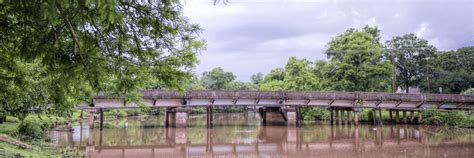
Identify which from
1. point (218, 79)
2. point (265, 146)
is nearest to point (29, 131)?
point (265, 146)

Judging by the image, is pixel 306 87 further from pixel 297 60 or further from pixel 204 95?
pixel 204 95

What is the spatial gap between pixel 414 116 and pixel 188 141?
24691 millimetres

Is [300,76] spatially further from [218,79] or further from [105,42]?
[105,42]

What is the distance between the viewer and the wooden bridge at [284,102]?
29984 millimetres

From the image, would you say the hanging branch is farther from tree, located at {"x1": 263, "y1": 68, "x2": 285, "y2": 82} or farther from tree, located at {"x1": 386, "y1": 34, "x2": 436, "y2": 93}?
tree, located at {"x1": 263, "y1": 68, "x2": 285, "y2": 82}

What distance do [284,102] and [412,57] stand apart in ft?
107

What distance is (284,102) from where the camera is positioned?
1334 inches

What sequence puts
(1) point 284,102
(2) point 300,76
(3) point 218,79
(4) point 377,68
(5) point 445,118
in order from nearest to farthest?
(1) point 284,102
(5) point 445,118
(4) point 377,68
(2) point 300,76
(3) point 218,79

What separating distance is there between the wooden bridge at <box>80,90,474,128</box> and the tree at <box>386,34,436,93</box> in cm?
2031

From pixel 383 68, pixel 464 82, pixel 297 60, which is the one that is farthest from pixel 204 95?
pixel 464 82

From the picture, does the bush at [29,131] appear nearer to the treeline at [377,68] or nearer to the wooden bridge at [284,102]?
the wooden bridge at [284,102]

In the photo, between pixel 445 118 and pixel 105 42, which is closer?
pixel 105 42

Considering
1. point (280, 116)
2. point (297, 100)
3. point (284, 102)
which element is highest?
point (297, 100)

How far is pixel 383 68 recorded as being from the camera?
41312 mm
